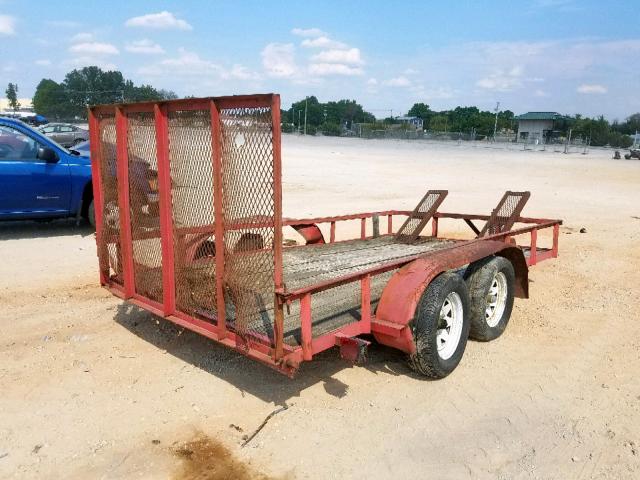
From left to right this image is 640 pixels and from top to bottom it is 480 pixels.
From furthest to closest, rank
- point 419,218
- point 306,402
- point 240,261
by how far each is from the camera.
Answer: point 419,218, point 306,402, point 240,261

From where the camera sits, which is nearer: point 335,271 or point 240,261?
point 240,261

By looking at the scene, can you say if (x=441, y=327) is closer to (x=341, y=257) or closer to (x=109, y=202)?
(x=341, y=257)

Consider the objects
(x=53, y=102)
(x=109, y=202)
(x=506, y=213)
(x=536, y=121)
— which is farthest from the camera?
(x=53, y=102)

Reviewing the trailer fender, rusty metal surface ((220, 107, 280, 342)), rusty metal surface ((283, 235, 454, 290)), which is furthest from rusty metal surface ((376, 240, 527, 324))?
rusty metal surface ((220, 107, 280, 342))

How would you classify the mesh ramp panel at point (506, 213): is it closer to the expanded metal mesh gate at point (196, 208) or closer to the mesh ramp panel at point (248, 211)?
the expanded metal mesh gate at point (196, 208)

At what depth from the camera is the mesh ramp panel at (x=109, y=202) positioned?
464cm

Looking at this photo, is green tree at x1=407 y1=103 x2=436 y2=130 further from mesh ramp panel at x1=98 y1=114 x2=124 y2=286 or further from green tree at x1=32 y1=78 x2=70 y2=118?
mesh ramp panel at x1=98 y1=114 x2=124 y2=286

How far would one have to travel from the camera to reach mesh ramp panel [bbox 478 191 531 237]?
7.16 metres

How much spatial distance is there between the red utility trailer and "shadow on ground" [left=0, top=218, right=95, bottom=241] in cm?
510

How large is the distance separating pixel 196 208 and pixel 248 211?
1.89 feet

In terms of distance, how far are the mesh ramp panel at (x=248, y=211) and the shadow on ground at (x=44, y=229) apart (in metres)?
6.67

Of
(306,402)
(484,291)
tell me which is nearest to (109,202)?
(306,402)

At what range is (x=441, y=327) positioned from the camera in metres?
4.44

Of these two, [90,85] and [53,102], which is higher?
[90,85]
